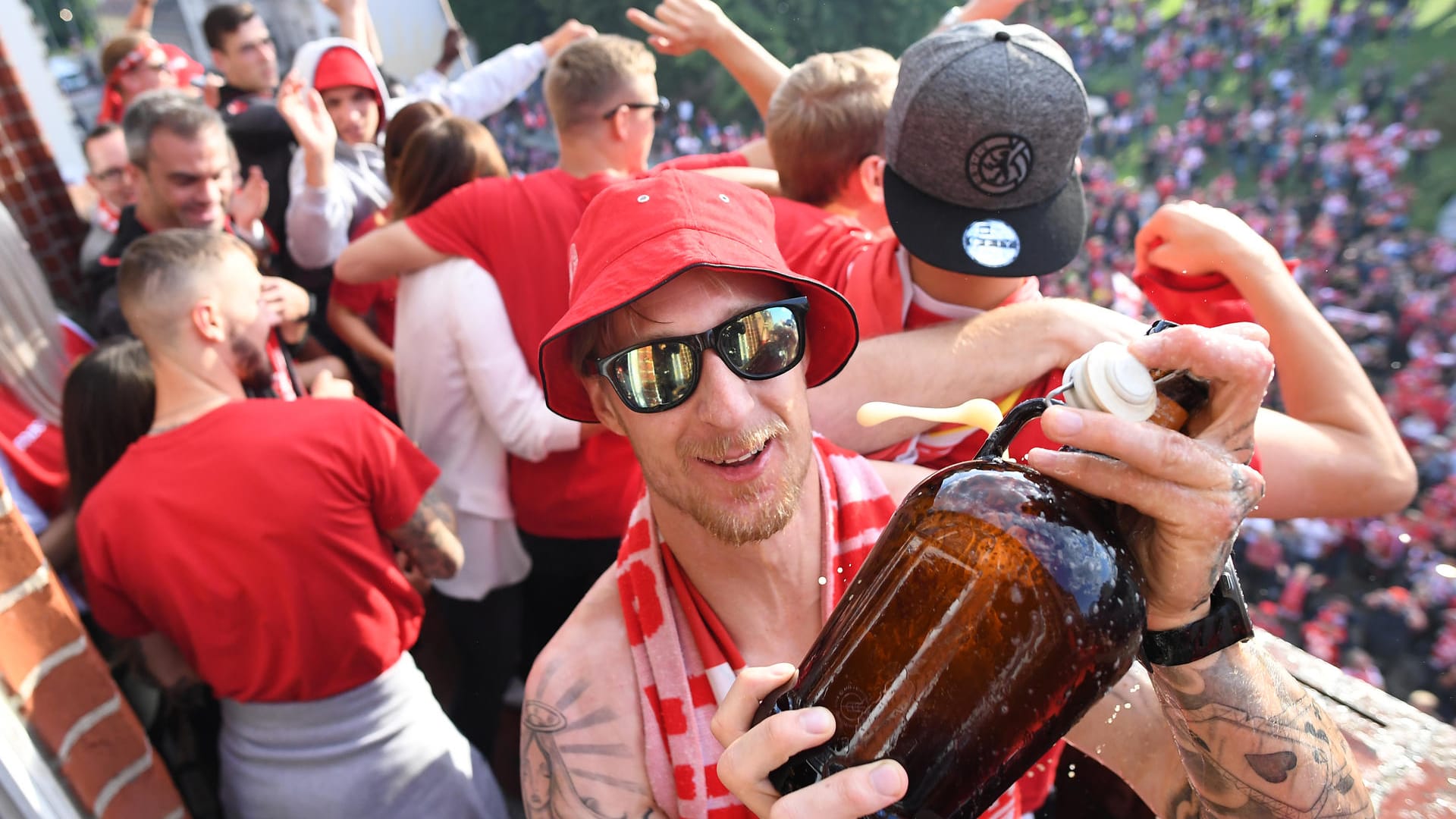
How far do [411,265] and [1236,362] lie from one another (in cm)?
255

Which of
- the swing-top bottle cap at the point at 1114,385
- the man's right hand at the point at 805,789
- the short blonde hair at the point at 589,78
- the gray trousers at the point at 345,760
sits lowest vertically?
the gray trousers at the point at 345,760

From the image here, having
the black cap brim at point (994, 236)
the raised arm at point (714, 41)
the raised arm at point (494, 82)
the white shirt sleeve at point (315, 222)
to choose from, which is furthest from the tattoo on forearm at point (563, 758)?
the raised arm at point (494, 82)

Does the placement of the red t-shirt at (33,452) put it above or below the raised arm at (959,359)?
below

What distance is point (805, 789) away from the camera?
2.85ft

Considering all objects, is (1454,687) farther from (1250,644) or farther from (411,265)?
(411,265)

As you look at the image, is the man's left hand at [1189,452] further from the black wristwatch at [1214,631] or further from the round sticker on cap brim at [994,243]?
the round sticker on cap brim at [994,243]

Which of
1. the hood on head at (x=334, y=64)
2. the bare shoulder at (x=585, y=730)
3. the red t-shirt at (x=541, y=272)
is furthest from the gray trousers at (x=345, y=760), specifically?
the hood on head at (x=334, y=64)

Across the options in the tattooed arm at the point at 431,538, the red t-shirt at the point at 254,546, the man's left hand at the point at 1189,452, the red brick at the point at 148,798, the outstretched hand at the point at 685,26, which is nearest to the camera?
the man's left hand at the point at 1189,452

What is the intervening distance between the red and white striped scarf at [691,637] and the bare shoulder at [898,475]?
30 millimetres

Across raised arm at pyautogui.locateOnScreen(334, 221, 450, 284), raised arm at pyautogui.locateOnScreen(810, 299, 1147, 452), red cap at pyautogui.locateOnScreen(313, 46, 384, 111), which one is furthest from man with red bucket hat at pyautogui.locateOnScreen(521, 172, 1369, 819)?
red cap at pyautogui.locateOnScreen(313, 46, 384, 111)

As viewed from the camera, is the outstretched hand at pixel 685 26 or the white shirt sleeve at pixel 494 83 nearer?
the outstretched hand at pixel 685 26

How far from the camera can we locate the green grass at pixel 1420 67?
3.74m

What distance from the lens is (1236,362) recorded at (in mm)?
822

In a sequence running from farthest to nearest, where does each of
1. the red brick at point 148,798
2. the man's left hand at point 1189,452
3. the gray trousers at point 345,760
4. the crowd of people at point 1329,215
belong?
the crowd of people at point 1329,215 → the gray trousers at point 345,760 → the red brick at point 148,798 → the man's left hand at point 1189,452
